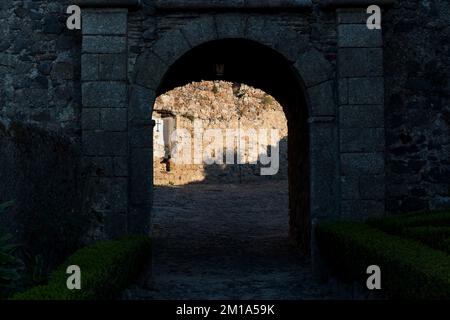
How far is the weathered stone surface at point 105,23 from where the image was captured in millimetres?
6793

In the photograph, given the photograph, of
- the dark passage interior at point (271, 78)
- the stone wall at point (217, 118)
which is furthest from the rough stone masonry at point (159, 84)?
the stone wall at point (217, 118)

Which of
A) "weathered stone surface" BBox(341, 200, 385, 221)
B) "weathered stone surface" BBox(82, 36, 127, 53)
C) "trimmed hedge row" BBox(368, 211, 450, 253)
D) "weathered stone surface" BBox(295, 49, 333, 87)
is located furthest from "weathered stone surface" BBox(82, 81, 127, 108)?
"trimmed hedge row" BBox(368, 211, 450, 253)

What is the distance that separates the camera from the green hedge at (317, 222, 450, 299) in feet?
12.2

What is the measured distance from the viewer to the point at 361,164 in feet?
22.2

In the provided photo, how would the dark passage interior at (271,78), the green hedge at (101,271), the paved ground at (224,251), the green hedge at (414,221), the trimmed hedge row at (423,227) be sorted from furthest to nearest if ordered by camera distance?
the dark passage interior at (271,78)
the paved ground at (224,251)
the green hedge at (414,221)
the trimmed hedge row at (423,227)
the green hedge at (101,271)

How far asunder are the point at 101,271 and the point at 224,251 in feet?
17.0

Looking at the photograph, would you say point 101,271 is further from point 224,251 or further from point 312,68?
point 224,251

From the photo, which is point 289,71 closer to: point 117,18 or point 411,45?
point 411,45

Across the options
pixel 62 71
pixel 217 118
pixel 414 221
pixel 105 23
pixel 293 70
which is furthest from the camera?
pixel 217 118

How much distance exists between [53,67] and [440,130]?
4.86 meters

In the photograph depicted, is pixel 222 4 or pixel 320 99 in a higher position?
pixel 222 4

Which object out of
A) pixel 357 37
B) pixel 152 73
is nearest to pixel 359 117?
pixel 357 37

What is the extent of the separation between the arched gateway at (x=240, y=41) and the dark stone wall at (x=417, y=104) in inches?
20.3

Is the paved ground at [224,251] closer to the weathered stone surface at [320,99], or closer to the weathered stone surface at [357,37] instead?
the weathered stone surface at [320,99]
